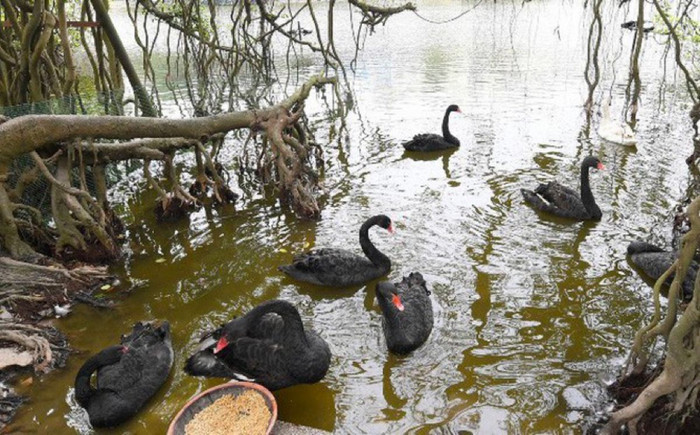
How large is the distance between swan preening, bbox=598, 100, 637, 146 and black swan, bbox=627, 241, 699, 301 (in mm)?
3879

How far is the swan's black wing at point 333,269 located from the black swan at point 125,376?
4.63 feet

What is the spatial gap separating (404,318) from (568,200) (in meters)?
3.10

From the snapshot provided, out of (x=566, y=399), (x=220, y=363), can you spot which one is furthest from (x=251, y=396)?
(x=566, y=399)

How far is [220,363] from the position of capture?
3701 mm

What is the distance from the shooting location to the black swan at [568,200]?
6121mm

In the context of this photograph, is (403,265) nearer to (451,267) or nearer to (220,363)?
Answer: (451,267)

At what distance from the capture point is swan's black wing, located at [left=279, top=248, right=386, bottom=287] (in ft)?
16.5

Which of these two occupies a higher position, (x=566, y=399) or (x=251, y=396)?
(x=251, y=396)

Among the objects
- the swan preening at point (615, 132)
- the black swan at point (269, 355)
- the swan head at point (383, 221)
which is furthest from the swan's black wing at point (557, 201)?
the black swan at point (269, 355)

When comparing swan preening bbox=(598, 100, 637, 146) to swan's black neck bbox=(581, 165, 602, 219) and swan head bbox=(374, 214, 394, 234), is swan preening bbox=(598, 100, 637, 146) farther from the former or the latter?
swan head bbox=(374, 214, 394, 234)

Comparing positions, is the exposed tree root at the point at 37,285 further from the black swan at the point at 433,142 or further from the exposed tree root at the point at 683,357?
the black swan at the point at 433,142

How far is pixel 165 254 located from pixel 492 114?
7.24 metres

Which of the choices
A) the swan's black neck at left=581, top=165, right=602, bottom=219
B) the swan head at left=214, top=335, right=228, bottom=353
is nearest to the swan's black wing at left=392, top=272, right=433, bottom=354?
the swan head at left=214, top=335, right=228, bottom=353

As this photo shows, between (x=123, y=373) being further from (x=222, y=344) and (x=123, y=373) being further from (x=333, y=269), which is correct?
(x=333, y=269)
